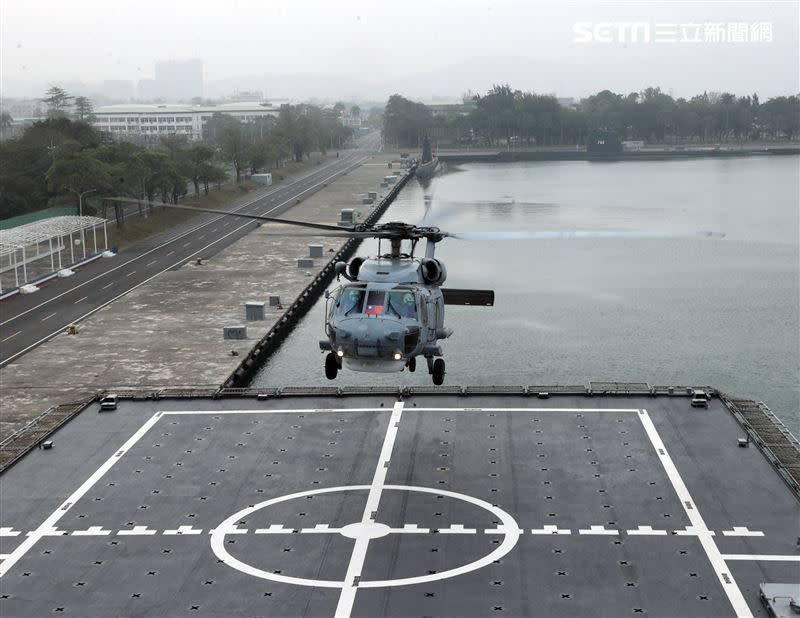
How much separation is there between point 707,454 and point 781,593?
1300 centimetres

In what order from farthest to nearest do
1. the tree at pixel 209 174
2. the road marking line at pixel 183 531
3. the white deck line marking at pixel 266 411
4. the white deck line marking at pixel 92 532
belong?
the tree at pixel 209 174, the white deck line marking at pixel 266 411, the white deck line marking at pixel 92 532, the road marking line at pixel 183 531

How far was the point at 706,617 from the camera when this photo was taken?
98.7 ft

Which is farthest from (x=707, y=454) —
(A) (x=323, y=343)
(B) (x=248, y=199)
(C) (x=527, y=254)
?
(B) (x=248, y=199)

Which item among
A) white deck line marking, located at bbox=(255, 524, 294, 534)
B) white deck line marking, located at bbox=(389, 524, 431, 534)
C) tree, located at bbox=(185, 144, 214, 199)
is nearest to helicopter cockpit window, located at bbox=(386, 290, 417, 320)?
white deck line marking, located at bbox=(389, 524, 431, 534)

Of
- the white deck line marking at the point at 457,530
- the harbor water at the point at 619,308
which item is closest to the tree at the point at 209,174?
the harbor water at the point at 619,308

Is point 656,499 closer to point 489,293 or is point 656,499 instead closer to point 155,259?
point 489,293

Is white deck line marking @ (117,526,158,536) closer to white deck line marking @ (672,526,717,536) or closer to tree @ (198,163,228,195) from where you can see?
white deck line marking @ (672,526,717,536)

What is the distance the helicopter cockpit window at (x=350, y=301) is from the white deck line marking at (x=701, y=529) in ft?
47.8

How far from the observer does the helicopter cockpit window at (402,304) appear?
112 ft

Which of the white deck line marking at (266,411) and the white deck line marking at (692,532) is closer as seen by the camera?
the white deck line marking at (692,532)

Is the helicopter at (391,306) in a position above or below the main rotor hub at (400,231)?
below

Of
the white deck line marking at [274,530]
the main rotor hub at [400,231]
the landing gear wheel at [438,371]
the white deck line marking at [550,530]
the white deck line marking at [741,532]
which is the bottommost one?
the white deck line marking at [274,530]

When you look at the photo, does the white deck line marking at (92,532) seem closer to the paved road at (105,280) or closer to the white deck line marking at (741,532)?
the white deck line marking at (741,532)

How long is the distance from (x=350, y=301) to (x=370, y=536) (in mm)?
8660
